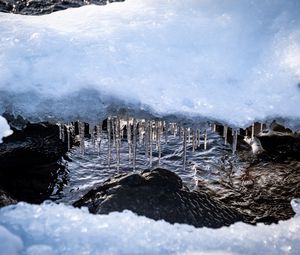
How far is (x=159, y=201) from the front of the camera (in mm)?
4281

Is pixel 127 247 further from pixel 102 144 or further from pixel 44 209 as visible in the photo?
pixel 102 144

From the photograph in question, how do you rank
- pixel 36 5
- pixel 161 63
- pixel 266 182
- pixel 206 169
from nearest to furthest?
pixel 161 63, pixel 266 182, pixel 206 169, pixel 36 5

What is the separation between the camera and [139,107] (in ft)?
12.3

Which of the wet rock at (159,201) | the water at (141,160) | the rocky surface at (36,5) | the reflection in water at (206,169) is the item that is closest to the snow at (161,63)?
the wet rock at (159,201)

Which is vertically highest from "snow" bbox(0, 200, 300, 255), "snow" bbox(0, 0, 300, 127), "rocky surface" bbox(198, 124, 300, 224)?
"snow" bbox(0, 0, 300, 127)

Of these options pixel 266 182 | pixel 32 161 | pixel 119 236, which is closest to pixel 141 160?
pixel 32 161

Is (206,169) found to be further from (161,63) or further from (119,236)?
(119,236)

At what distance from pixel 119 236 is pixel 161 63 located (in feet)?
5.23

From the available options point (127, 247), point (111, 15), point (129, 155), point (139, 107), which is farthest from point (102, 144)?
point (127, 247)

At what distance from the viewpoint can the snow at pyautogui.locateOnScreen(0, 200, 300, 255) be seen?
3.10m

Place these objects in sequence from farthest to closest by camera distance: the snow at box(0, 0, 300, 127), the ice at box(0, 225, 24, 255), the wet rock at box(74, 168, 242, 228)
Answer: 1. the wet rock at box(74, 168, 242, 228)
2. the snow at box(0, 0, 300, 127)
3. the ice at box(0, 225, 24, 255)

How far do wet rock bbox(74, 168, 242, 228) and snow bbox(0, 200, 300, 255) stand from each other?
587mm

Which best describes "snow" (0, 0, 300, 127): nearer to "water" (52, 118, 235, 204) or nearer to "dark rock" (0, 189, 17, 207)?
"dark rock" (0, 189, 17, 207)

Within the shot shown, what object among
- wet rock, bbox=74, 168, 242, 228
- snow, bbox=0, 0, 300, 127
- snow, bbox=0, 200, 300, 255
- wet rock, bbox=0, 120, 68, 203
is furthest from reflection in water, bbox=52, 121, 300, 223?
snow, bbox=0, 200, 300, 255
